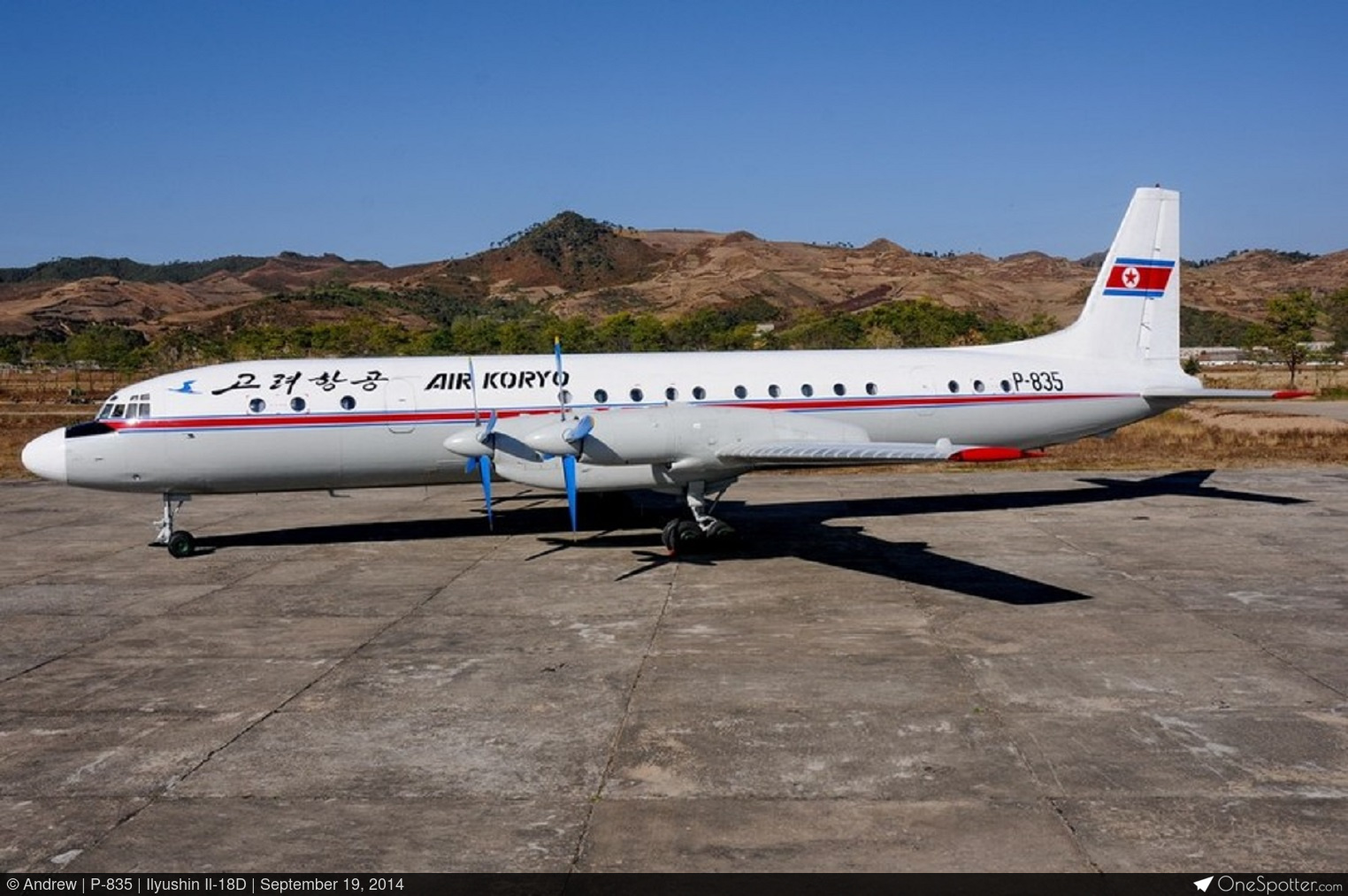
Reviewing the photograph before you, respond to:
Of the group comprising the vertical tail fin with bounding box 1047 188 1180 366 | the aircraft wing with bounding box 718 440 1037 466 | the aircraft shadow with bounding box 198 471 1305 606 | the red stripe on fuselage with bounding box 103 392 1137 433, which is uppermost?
the vertical tail fin with bounding box 1047 188 1180 366

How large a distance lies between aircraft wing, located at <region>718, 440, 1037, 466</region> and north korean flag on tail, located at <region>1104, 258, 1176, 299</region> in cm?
916

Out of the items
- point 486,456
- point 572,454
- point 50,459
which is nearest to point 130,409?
point 50,459

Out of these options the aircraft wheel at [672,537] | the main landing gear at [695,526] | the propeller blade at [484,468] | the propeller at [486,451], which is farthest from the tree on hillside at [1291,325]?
the propeller at [486,451]

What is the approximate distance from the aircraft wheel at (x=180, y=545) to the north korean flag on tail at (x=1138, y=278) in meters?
21.3

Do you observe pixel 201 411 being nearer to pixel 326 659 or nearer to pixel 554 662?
pixel 326 659

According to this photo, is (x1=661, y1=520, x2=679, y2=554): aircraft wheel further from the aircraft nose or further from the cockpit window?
the aircraft nose

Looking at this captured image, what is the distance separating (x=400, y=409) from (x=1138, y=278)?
1753cm

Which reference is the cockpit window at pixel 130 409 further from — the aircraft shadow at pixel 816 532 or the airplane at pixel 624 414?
the aircraft shadow at pixel 816 532

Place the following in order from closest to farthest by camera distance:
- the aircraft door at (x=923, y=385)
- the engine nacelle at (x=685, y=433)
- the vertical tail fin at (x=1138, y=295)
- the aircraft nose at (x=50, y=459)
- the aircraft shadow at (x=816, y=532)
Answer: the aircraft shadow at (x=816, y=532) → the engine nacelle at (x=685, y=433) → the aircraft nose at (x=50, y=459) → the aircraft door at (x=923, y=385) → the vertical tail fin at (x=1138, y=295)

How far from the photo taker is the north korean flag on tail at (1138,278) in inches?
1011

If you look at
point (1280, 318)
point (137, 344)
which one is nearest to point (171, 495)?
point (1280, 318)

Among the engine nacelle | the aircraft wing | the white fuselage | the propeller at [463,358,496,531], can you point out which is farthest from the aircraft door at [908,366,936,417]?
the propeller at [463,358,496,531]

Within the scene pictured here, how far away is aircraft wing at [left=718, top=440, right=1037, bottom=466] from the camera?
1597cm
